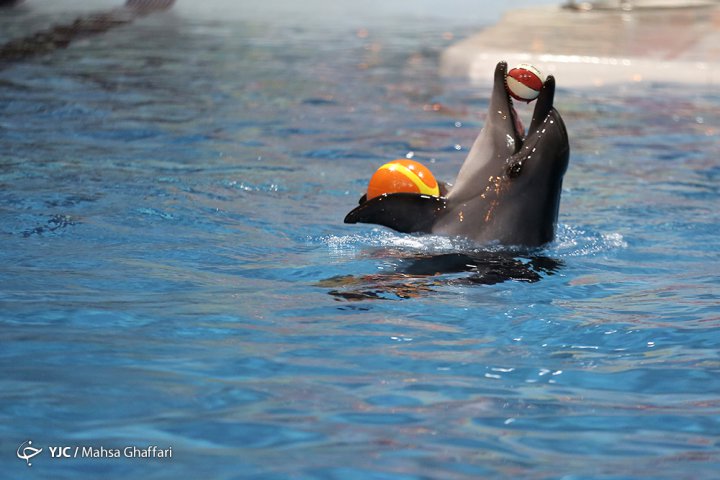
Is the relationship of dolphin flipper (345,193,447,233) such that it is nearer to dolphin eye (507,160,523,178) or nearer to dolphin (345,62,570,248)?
dolphin (345,62,570,248)

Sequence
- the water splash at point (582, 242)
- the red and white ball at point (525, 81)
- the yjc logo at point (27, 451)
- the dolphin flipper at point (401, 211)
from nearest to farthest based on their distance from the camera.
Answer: the yjc logo at point (27, 451) < the red and white ball at point (525, 81) < the dolphin flipper at point (401, 211) < the water splash at point (582, 242)

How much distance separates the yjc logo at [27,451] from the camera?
2615 mm

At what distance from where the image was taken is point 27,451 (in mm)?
2652

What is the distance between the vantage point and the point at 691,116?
30.7 feet

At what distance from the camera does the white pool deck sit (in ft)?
37.0

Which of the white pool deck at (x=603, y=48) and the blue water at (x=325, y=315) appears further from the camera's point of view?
the white pool deck at (x=603, y=48)

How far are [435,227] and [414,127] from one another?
14.0ft

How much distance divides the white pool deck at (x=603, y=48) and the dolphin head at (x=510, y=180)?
6896mm

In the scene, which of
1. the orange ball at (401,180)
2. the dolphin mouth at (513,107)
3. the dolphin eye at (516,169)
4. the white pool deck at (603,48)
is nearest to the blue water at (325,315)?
the orange ball at (401,180)

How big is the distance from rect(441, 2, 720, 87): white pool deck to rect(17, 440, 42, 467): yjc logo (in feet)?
30.3

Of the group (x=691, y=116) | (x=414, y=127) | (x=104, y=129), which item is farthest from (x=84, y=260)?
(x=691, y=116)

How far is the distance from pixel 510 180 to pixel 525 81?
40 cm

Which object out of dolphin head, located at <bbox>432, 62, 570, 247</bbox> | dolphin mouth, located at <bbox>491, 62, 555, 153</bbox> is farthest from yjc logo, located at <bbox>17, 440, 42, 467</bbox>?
dolphin mouth, located at <bbox>491, 62, 555, 153</bbox>

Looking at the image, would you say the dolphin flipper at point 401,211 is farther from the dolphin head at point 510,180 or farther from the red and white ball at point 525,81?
the red and white ball at point 525,81
